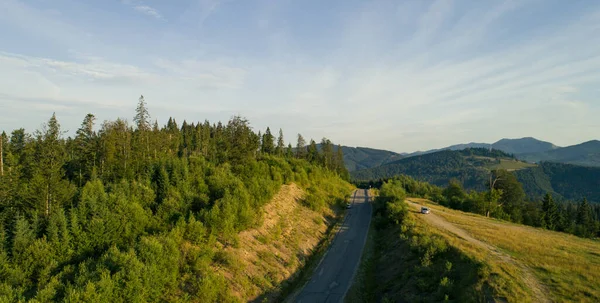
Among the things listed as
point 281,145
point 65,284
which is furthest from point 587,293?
point 281,145

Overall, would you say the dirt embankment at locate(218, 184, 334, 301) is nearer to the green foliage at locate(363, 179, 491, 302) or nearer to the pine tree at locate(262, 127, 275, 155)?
the green foliage at locate(363, 179, 491, 302)

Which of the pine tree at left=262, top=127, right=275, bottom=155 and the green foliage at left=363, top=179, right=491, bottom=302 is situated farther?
the pine tree at left=262, top=127, right=275, bottom=155

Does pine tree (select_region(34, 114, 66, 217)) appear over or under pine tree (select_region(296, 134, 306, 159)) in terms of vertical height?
under

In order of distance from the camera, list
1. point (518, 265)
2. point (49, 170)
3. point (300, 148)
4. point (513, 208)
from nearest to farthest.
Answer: point (518, 265) → point (49, 170) → point (513, 208) → point (300, 148)

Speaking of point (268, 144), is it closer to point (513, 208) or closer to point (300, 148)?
point (300, 148)

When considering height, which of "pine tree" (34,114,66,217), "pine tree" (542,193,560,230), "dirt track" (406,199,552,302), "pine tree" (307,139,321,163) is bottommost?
"pine tree" (542,193,560,230)

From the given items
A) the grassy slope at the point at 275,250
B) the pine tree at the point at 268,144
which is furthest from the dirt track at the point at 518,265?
the pine tree at the point at 268,144

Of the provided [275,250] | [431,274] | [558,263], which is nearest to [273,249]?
[275,250]

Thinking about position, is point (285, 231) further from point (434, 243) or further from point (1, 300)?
point (1, 300)

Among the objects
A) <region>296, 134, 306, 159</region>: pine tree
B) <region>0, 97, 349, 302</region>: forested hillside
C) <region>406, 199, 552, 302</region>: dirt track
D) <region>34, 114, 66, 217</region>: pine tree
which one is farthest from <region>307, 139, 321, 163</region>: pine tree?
<region>34, 114, 66, 217</region>: pine tree
